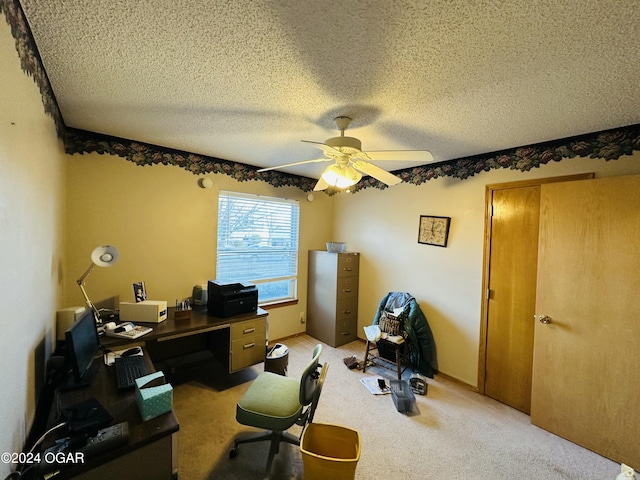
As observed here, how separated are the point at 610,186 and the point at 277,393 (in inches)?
108

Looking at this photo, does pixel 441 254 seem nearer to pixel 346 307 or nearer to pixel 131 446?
pixel 346 307

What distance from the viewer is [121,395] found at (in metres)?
1.38

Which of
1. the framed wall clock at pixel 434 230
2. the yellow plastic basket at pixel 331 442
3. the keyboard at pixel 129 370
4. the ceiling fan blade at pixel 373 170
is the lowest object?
the yellow plastic basket at pixel 331 442

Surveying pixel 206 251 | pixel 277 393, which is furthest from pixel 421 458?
pixel 206 251

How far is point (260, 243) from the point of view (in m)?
3.48

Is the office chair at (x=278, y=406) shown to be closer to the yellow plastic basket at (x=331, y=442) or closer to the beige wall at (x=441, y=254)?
the yellow plastic basket at (x=331, y=442)

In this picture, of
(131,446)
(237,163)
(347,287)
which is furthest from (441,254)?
(131,446)

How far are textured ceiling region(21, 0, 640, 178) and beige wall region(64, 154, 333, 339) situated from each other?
51 cm

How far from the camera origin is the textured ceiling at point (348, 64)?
3.23 ft

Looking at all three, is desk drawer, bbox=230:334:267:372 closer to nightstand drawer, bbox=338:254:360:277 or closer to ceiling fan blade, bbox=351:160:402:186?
nightstand drawer, bbox=338:254:360:277

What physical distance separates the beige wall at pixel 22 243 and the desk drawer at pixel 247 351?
4.14 ft

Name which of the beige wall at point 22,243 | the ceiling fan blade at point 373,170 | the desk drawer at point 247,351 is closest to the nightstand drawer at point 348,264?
the desk drawer at point 247,351

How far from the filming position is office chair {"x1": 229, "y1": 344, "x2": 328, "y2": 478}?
Answer: 61.6 inches

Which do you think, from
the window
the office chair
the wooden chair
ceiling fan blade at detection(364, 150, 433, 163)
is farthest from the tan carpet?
ceiling fan blade at detection(364, 150, 433, 163)
